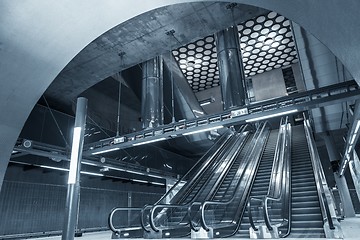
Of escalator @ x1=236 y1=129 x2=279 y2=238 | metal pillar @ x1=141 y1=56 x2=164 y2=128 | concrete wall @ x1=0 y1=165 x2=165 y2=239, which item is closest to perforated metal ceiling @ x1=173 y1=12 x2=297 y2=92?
metal pillar @ x1=141 y1=56 x2=164 y2=128

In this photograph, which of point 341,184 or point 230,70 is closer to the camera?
point 230,70

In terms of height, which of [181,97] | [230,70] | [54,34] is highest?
[181,97]

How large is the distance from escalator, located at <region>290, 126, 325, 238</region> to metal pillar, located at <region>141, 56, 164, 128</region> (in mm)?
5711

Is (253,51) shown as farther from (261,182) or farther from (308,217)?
(308,217)

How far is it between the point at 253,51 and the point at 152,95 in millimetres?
9040

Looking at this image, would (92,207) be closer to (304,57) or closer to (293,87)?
(304,57)

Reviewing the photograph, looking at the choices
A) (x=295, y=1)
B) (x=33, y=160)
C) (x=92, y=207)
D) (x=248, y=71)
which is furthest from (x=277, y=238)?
(x=248, y=71)

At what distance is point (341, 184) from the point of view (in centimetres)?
1405

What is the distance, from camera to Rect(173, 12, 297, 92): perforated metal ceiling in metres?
14.3

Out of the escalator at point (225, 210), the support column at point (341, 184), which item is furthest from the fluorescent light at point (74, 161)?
the support column at point (341, 184)

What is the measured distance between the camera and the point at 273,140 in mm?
13055

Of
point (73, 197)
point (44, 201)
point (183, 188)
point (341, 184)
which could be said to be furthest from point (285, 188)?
point (341, 184)

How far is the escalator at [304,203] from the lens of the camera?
552 centimetres

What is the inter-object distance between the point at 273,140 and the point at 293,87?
492 inches
